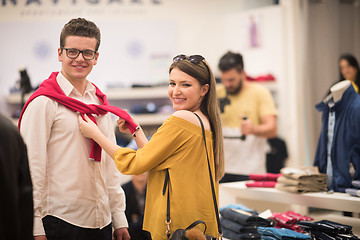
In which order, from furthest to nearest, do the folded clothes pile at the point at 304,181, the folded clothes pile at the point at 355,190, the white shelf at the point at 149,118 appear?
the white shelf at the point at 149,118
the folded clothes pile at the point at 304,181
the folded clothes pile at the point at 355,190

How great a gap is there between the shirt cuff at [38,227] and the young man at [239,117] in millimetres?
2750

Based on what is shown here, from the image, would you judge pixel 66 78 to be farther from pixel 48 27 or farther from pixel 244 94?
pixel 48 27

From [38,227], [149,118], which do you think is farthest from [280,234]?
[149,118]

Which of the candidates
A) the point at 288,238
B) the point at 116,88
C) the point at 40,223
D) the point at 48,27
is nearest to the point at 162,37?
the point at 116,88

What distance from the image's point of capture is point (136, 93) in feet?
18.8

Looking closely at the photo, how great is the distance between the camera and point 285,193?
3178 millimetres

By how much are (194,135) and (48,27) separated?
430 cm

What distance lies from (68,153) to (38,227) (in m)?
0.35

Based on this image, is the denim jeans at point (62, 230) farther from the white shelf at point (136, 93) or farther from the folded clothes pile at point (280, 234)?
the white shelf at point (136, 93)

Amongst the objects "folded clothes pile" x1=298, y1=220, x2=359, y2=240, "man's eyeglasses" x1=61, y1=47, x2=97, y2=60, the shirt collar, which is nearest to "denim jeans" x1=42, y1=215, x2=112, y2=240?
the shirt collar

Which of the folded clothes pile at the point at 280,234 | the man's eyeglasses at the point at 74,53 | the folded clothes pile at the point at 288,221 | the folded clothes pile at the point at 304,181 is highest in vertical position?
the man's eyeglasses at the point at 74,53

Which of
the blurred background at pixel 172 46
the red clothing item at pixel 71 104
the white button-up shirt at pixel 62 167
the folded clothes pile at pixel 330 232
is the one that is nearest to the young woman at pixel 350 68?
the blurred background at pixel 172 46

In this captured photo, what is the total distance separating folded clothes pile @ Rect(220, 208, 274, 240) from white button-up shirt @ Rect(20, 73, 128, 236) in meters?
1.04

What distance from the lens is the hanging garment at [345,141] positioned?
3.16 metres
